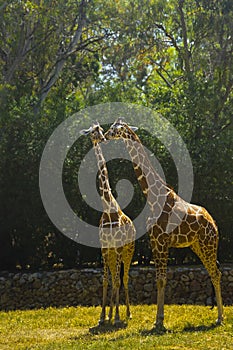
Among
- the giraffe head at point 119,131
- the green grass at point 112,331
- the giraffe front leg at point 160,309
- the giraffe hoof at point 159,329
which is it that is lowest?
the green grass at point 112,331

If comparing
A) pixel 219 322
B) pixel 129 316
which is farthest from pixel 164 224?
pixel 129 316

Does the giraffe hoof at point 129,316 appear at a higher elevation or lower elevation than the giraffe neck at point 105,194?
lower

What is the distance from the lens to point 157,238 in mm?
9375

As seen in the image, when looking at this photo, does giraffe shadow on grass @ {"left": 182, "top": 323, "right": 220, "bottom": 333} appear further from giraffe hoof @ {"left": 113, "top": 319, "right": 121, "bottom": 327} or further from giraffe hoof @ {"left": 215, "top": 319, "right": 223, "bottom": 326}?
giraffe hoof @ {"left": 113, "top": 319, "right": 121, "bottom": 327}

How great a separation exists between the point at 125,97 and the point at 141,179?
8083 millimetres

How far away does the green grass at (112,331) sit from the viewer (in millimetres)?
8242

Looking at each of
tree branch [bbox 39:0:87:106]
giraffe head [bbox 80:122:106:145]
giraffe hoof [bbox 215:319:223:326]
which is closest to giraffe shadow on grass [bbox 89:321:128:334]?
giraffe hoof [bbox 215:319:223:326]

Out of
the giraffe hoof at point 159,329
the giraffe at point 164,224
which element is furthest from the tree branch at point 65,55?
the giraffe hoof at point 159,329

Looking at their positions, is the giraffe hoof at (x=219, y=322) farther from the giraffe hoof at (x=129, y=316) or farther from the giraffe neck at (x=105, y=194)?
the giraffe neck at (x=105, y=194)

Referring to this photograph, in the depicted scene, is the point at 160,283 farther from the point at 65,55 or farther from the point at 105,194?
the point at 65,55

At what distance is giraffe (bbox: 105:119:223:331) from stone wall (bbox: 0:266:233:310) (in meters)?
4.30

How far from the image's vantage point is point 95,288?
46.2 feet

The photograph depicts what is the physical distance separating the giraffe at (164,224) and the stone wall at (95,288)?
169 inches

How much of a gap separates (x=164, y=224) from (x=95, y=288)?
5.12 m
